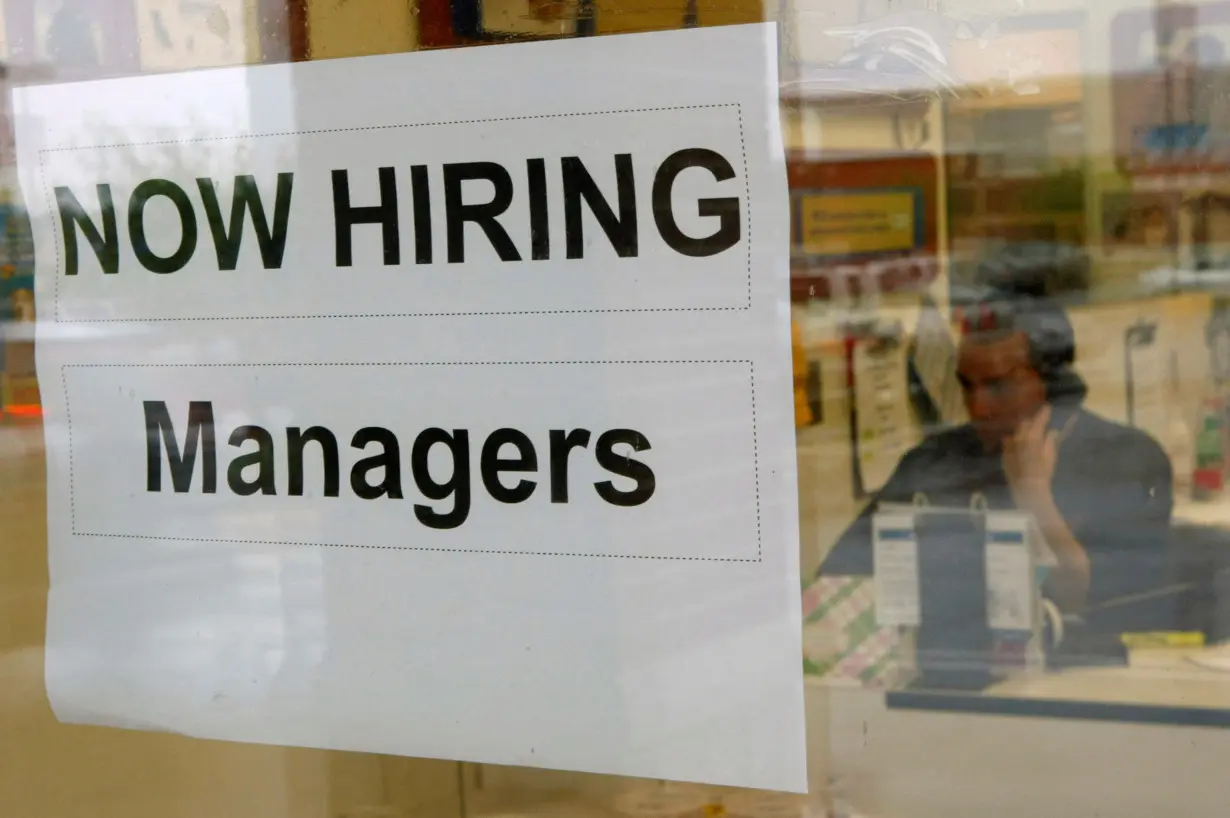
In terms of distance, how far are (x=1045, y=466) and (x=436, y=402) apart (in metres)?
0.49

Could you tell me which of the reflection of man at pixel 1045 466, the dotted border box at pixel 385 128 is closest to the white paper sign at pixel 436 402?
the dotted border box at pixel 385 128

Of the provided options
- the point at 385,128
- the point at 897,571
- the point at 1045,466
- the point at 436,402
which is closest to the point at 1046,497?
the point at 1045,466

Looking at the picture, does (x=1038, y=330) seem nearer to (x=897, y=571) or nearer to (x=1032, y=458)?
(x=1032, y=458)

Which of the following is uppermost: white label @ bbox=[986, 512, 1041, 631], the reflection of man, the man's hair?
the man's hair

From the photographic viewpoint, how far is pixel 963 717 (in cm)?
84

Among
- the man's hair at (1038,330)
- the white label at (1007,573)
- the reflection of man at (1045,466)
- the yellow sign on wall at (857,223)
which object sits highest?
the yellow sign on wall at (857,223)

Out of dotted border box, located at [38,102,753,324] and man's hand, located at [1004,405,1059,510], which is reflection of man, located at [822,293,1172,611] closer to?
man's hand, located at [1004,405,1059,510]

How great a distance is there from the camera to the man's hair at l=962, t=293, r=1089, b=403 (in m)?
0.80

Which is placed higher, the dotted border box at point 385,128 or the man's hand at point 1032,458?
the dotted border box at point 385,128

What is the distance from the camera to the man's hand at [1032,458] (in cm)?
81

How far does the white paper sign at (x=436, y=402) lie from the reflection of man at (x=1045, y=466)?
0.12 metres

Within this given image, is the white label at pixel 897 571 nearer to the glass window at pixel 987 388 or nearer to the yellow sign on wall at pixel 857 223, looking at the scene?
the glass window at pixel 987 388

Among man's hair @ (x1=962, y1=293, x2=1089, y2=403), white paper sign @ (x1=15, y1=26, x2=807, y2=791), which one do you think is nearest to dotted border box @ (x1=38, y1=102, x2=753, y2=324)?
white paper sign @ (x1=15, y1=26, x2=807, y2=791)

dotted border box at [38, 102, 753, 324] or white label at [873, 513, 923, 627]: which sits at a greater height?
dotted border box at [38, 102, 753, 324]
